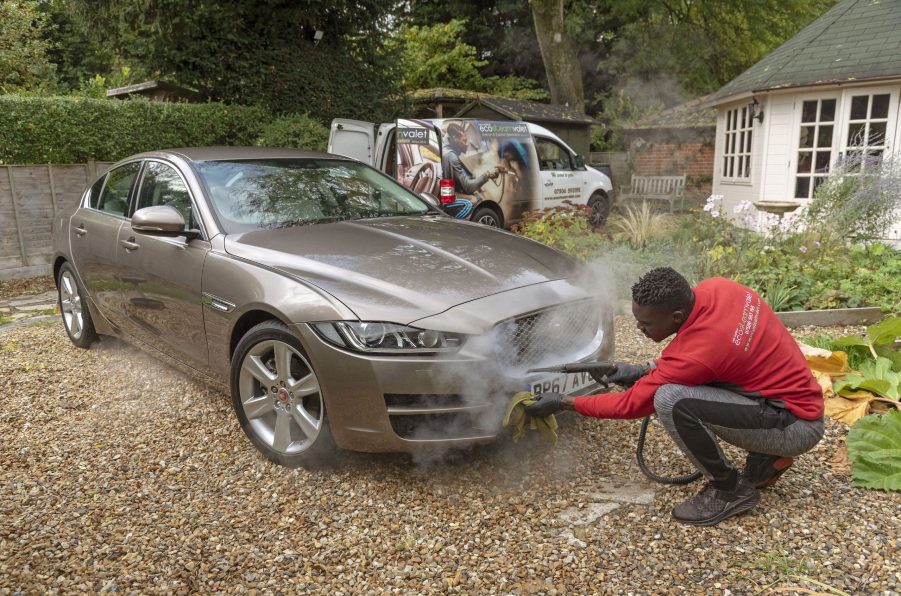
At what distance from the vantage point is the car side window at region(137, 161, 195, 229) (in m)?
4.12

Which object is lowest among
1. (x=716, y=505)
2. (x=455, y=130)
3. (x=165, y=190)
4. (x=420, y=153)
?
(x=716, y=505)

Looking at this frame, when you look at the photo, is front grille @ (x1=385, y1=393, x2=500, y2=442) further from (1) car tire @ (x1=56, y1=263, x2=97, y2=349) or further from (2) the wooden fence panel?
(2) the wooden fence panel

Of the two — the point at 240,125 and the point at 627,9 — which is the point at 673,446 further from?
the point at 627,9

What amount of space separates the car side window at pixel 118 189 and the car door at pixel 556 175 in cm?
732

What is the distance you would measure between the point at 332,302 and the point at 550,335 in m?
1.05

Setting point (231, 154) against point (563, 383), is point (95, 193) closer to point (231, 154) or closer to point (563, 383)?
point (231, 154)

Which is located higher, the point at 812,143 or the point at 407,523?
the point at 812,143

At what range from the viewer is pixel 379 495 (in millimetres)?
3125

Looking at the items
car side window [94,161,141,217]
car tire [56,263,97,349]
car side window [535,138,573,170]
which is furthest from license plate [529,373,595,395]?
car side window [535,138,573,170]

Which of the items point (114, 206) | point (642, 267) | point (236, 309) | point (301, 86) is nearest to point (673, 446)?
point (236, 309)

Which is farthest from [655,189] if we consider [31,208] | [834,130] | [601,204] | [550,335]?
[550,335]

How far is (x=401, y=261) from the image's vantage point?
3402mm

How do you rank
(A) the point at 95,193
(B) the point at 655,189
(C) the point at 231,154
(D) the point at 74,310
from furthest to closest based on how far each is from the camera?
(B) the point at 655,189 < (D) the point at 74,310 < (A) the point at 95,193 < (C) the point at 231,154

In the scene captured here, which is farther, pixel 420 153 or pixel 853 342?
pixel 420 153
